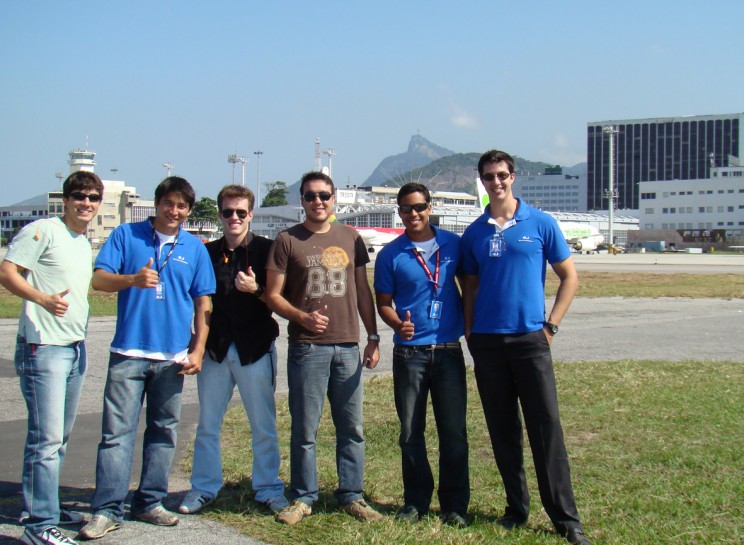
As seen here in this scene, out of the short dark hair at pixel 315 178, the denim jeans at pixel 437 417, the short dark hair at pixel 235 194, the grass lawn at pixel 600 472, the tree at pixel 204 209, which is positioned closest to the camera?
the grass lawn at pixel 600 472

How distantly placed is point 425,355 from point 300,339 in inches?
31.9

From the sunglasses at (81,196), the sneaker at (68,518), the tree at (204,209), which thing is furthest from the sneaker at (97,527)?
the tree at (204,209)

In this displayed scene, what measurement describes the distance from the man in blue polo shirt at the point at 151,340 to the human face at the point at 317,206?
0.73 metres

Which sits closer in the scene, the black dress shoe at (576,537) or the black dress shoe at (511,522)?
the black dress shoe at (576,537)

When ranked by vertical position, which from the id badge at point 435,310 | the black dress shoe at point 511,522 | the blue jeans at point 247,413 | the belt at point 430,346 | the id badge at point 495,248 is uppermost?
the id badge at point 495,248

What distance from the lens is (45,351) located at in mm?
4594

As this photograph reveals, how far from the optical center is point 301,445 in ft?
16.7

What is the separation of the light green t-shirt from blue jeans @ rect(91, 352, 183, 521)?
36cm

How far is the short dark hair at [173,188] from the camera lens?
199 inches

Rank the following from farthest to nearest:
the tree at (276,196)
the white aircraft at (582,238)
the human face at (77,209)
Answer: the tree at (276,196) < the white aircraft at (582,238) < the human face at (77,209)

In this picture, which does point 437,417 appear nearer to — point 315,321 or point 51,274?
point 315,321

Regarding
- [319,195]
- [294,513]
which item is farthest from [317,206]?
[294,513]

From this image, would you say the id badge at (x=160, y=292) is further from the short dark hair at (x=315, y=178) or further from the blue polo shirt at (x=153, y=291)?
the short dark hair at (x=315, y=178)

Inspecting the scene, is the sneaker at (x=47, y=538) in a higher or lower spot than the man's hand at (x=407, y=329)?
lower
